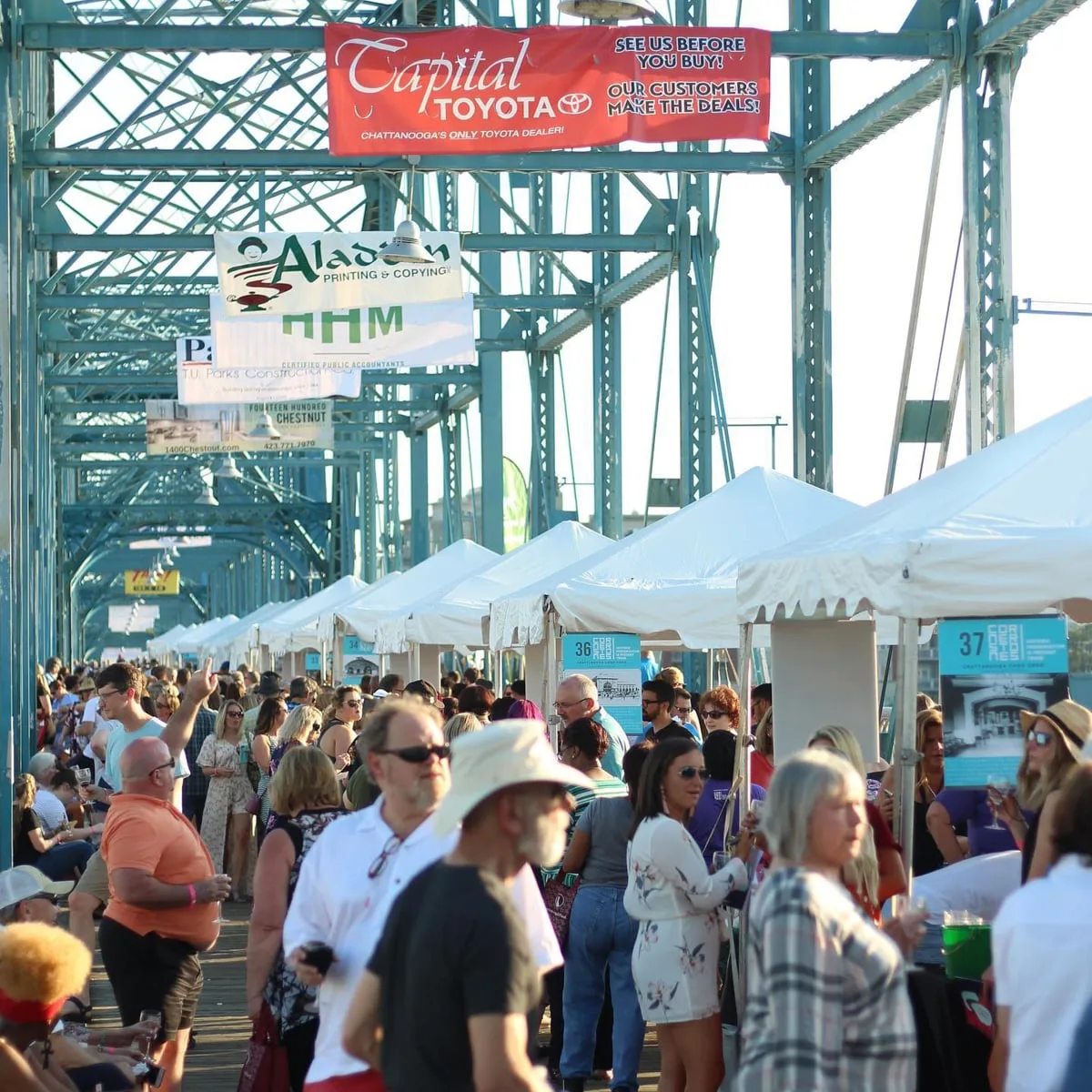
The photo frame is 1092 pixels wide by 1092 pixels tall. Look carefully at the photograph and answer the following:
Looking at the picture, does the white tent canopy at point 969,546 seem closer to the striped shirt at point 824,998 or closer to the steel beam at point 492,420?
the striped shirt at point 824,998

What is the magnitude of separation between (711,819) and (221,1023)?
3.76 meters

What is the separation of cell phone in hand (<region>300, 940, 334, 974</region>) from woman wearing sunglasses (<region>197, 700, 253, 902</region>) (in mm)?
10930

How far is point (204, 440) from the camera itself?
28297 mm

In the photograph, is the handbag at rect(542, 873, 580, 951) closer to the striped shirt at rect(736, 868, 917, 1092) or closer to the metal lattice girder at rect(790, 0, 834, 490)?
the striped shirt at rect(736, 868, 917, 1092)

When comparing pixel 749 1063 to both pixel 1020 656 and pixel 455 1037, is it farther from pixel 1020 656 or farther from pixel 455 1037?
pixel 1020 656

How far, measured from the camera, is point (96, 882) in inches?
356

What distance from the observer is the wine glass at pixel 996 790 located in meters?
6.60

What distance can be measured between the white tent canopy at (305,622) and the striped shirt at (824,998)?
22.4 m

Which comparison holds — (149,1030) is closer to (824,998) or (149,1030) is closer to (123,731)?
(824,998)

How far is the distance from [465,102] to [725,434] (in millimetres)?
5494

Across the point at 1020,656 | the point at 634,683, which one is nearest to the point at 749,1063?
the point at 1020,656

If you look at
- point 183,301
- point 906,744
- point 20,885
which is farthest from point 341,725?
point 183,301

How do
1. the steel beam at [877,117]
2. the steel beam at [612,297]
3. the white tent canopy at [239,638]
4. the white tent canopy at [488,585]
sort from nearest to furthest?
the steel beam at [877,117] < the white tent canopy at [488,585] < the steel beam at [612,297] < the white tent canopy at [239,638]

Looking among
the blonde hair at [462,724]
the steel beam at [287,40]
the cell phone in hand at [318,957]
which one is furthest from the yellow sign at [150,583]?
the cell phone in hand at [318,957]
